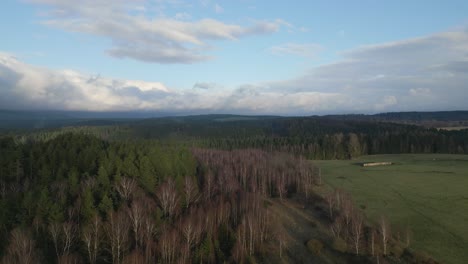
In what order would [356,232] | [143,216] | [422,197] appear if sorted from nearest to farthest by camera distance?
[143,216] → [356,232] → [422,197]

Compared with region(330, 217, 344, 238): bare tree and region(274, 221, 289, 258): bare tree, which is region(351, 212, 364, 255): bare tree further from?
region(274, 221, 289, 258): bare tree

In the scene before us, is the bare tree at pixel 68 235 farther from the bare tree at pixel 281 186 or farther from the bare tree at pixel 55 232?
the bare tree at pixel 281 186

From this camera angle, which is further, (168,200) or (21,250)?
(168,200)

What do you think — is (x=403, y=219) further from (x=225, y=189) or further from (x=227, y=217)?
(x=225, y=189)

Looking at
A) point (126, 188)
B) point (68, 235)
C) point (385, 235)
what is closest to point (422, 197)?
point (385, 235)

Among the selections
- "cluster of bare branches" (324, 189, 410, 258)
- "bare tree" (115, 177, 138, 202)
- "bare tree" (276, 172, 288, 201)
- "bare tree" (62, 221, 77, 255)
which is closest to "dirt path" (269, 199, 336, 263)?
"bare tree" (276, 172, 288, 201)

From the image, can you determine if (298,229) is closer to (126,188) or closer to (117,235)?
(126,188)

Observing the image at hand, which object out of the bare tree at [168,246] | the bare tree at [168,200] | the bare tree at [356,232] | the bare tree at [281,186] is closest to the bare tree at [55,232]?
the bare tree at [168,246]
